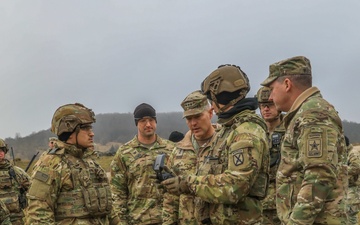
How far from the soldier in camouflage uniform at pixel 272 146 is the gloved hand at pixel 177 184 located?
198 centimetres

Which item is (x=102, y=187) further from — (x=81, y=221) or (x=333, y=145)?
(x=333, y=145)

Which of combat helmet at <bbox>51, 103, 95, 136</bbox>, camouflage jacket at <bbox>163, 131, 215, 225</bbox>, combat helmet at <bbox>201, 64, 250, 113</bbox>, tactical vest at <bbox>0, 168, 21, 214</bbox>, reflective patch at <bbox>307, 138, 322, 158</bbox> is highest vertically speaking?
combat helmet at <bbox>201, 64, 250, 113</bbox>

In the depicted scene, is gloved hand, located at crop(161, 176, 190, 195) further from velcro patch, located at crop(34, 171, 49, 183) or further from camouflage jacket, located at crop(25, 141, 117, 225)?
velcro patch, located at crop(34, 171, 49, 183)

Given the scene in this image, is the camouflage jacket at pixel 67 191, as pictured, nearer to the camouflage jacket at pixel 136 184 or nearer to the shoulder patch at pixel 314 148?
the camouflage jacket at pixel 136 184

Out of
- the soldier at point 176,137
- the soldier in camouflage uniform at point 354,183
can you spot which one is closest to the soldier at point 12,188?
the soldier at point 176,137

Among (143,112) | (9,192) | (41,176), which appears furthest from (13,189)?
(41,176)

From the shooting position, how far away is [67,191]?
6.10 metres

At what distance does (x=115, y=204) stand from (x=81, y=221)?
2427 millimetres

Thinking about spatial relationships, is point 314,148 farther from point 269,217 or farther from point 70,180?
point 269,217

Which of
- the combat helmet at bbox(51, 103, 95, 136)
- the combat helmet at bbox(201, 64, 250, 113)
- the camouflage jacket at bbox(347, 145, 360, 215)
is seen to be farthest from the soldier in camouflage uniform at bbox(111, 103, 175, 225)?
the camouflage jacket at bbox(347, 145, 360, 215)

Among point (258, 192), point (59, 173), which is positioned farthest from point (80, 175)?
point (258, 192)

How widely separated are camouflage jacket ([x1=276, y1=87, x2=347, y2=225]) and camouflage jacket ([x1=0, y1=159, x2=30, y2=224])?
9346 mm

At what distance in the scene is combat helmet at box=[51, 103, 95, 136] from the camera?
6.30m

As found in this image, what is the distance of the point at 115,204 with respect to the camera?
8539mm
